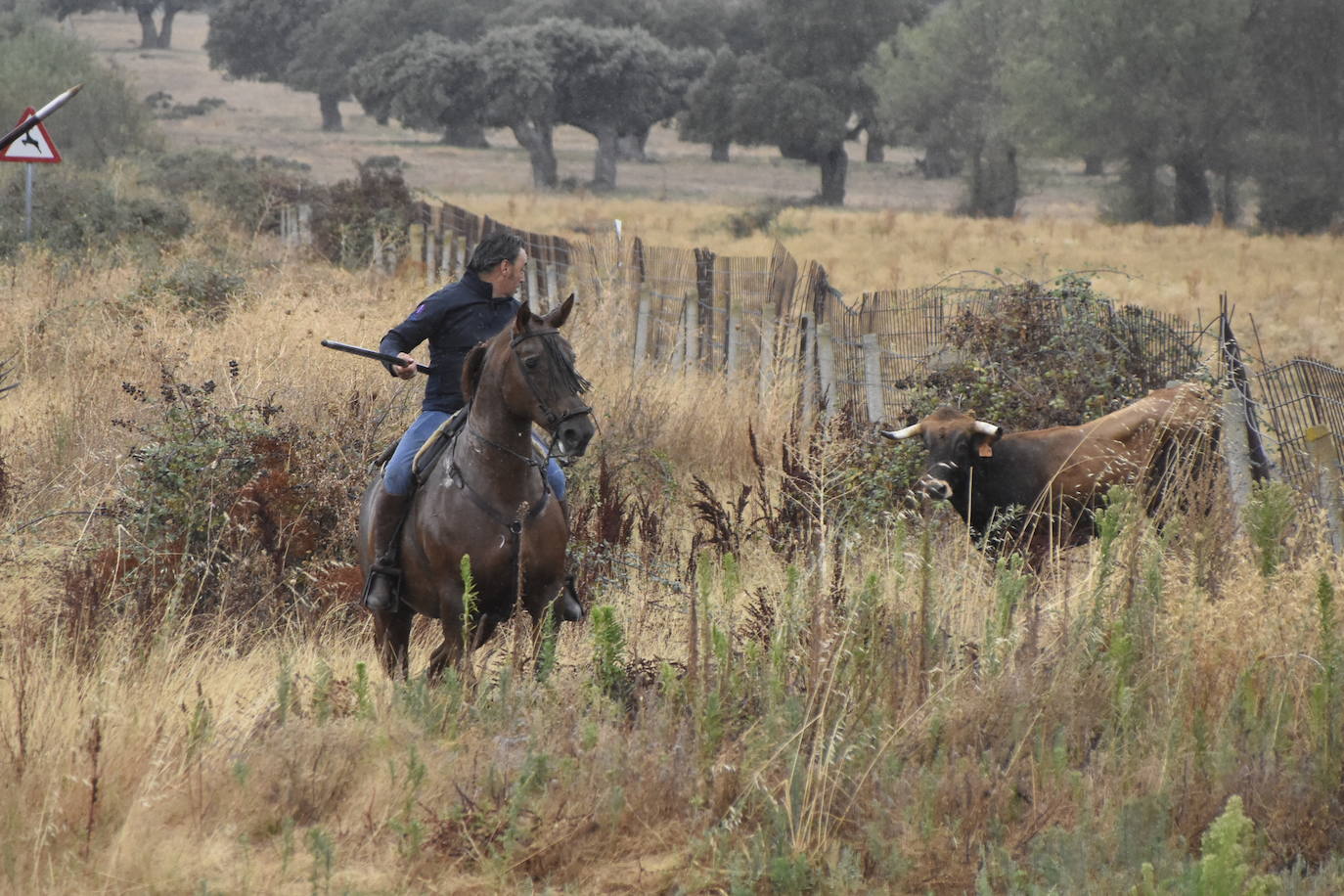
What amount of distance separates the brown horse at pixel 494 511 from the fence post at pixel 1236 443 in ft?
10.6

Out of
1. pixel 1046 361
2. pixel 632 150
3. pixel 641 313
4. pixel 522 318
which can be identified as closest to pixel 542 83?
pixel 632 150

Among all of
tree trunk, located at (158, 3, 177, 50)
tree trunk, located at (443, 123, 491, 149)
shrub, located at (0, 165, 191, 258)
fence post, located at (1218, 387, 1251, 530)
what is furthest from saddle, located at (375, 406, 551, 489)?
tree trunk, located at (158, 3, 177, 50)

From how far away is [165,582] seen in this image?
802 cm

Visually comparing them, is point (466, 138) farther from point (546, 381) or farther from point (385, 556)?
point (546, 381)

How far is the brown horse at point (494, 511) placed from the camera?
21.1 ft

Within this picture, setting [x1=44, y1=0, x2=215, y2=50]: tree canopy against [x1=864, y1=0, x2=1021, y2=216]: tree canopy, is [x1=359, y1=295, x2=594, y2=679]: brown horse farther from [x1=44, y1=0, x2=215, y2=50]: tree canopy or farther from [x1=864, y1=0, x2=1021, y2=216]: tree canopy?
[x1=44, y1=0, x2=215, y2=50]: tree canopy

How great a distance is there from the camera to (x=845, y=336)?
12.5 meters

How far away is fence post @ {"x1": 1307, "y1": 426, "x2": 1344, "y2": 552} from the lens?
6.62 m

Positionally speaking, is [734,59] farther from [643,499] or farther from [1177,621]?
[1177,621]

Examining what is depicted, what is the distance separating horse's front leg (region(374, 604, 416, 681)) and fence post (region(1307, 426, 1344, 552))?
4.02 m

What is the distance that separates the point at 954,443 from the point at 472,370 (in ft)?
11.9

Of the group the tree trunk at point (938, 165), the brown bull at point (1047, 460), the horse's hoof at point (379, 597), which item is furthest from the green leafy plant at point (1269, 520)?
the tree trunk at point (938, 165)

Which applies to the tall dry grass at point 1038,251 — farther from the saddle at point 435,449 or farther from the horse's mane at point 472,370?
the horse's mane at point 472,370

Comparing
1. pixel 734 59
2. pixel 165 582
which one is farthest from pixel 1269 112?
pixel 165 582
